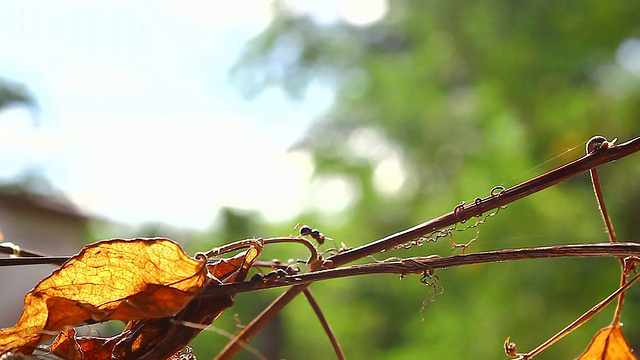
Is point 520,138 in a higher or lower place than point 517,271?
higher

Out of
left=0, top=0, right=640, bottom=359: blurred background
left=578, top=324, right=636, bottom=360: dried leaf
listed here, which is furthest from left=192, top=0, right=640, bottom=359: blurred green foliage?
left=578, top=324, right=636, bottom=360: dried leaf

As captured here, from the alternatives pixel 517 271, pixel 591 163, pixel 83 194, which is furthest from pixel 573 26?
pixel 591 163

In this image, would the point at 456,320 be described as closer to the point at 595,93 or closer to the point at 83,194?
the point at 595,93

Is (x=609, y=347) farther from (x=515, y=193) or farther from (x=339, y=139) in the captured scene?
(x=339, y=139)

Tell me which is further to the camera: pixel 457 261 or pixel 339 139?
pixel 339 139

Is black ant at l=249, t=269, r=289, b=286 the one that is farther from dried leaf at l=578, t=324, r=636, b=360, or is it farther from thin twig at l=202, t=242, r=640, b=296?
dried leaf at l=578, t=324, r=636, b=360

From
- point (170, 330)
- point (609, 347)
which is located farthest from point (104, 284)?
point (609, 347)
